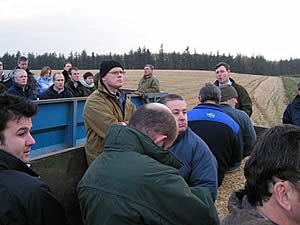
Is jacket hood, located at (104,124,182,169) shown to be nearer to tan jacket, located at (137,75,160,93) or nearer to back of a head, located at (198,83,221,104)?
back of a head, located at (198,83,221,104)

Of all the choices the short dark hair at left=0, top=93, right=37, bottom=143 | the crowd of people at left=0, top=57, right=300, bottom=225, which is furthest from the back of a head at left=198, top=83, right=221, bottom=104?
the short dark hair at left=0, top=93, right=37, bottom=143

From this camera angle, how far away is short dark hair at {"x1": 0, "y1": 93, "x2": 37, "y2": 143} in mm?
2463

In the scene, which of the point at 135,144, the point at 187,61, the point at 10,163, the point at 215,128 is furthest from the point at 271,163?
the point at 187,61

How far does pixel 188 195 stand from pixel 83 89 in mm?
7020

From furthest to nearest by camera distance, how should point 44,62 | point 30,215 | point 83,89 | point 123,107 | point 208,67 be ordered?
1. point 208,67
2. point 44,62
3. point 83,89
4. point 123,107
5. point 30,215

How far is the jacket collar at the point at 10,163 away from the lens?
89.2 inches

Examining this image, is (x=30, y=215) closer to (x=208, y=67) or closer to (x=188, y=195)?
(x=188, y=195)

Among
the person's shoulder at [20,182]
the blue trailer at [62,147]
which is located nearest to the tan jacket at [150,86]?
the blue trailer at [62,147]

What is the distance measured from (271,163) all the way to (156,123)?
0.77m

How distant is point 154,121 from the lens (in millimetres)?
2258

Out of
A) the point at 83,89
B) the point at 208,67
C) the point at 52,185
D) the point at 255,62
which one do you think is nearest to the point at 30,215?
the point at 52,185

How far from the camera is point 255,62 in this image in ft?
310

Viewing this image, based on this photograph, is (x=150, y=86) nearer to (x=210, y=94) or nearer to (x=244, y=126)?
(x=244, y=126)

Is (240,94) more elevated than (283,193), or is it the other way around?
(240,94)
